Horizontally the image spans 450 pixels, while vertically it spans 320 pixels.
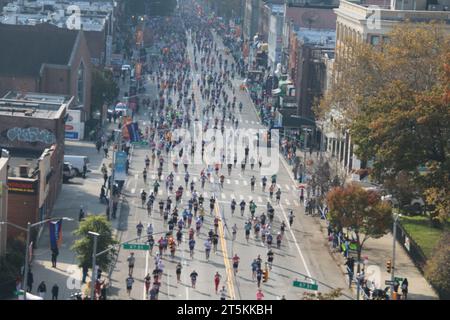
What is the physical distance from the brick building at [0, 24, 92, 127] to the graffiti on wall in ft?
86.1

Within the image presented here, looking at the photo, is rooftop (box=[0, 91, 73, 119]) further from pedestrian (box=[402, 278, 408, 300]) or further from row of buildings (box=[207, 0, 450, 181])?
pedestrian (box=[402, 278, 408, 300])

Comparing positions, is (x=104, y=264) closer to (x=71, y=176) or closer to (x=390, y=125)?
(x=390, y=125)

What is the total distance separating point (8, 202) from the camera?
67812mm

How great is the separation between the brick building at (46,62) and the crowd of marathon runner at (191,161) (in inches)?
260

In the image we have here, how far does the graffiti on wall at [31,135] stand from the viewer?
79625 mm

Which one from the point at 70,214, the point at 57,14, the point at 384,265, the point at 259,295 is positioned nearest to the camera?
the point at 259,295

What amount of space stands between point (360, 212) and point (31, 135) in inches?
823

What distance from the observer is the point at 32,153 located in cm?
7956

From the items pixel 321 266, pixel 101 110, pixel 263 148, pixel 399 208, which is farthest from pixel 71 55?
pixel 321 266

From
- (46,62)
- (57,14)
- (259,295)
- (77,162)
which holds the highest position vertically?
(57,14)

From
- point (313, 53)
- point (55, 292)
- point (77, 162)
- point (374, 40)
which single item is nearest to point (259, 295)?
point (55, 292)

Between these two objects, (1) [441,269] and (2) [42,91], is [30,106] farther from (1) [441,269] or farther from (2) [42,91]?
(1) [441,269]

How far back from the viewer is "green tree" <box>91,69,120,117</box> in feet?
377

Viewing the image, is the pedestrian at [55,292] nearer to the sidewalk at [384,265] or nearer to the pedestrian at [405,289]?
the sidewalk at [384,265]
